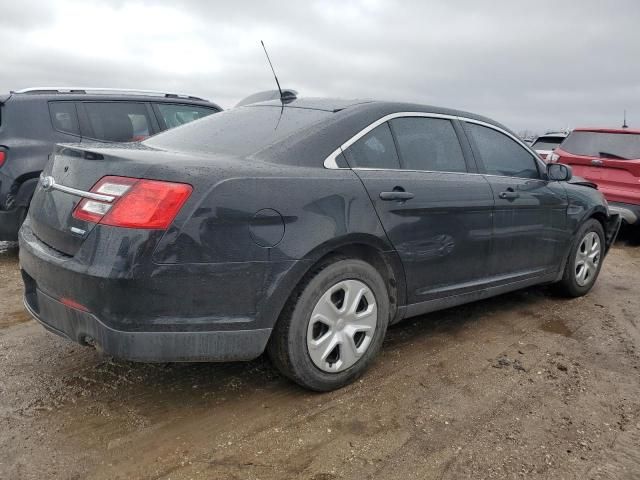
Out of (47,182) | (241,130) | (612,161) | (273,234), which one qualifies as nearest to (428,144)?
(241,130)

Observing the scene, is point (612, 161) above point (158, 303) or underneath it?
above

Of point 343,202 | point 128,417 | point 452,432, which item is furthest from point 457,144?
point 128,417

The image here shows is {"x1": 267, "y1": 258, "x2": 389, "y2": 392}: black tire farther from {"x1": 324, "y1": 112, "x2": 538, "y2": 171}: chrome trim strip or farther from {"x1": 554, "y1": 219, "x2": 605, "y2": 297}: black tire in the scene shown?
{"x1": 554, "y1": 219, "x2": 605, "y2": 297}: black tire

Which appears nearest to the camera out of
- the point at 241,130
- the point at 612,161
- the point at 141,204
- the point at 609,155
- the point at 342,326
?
the point at 141,204

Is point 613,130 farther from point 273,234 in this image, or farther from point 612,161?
point 273,234

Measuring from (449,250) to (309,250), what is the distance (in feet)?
3.72

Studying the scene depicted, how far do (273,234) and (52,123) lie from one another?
13.5ft

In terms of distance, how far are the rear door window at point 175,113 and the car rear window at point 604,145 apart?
5230 mm

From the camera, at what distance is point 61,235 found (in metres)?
2.61

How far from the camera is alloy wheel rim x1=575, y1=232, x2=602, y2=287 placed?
4.90m

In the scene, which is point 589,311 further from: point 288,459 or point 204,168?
point 204,168

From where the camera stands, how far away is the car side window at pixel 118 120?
20.0 ft

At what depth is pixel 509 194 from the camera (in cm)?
395

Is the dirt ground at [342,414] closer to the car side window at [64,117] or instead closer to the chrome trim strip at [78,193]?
the chrome trim strip at [78,193]
